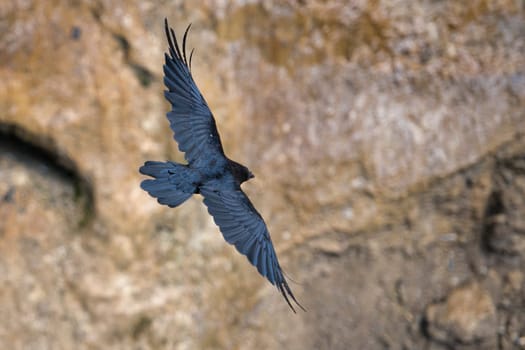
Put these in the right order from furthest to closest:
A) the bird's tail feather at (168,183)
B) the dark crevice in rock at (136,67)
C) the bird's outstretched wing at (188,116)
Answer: the dark crevice in rock at (136,67) → the bird's outstretched wing at (188,116) → the bird's tail feather at (168,183)

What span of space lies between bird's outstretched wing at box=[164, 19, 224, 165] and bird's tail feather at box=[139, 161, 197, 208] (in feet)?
0.50

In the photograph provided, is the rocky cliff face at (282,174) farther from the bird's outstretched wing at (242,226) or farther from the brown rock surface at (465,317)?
the bird's outstretched wing at (242,226)

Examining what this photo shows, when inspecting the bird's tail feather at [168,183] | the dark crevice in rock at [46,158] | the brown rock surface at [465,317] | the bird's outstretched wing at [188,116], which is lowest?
the brown rock surface at [465,317]

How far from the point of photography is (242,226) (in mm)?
3037

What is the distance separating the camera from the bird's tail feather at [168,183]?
2.90m

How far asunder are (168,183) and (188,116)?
1.17 ft

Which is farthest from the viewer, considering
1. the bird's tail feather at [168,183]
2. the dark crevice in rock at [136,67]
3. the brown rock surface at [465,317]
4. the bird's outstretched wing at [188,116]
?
the brown rock surface at [465,317]

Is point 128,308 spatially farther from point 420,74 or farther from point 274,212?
point 420,74

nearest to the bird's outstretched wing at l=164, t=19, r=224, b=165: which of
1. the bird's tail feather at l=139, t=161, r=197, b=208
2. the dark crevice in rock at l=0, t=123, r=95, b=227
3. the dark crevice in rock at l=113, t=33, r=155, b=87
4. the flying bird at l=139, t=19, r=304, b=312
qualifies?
the flying bird at l=139, t=19, r=304, b=312

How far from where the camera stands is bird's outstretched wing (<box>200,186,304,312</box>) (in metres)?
2.97

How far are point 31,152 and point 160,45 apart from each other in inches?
33.2

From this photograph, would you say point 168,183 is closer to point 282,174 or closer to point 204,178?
point 204,178

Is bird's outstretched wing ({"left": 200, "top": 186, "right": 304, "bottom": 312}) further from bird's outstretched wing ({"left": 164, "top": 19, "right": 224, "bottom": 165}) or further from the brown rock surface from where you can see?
the brown rock surface

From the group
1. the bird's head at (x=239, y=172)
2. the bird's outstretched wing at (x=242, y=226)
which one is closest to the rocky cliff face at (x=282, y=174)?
the bird's head at (x=239, y=172)
